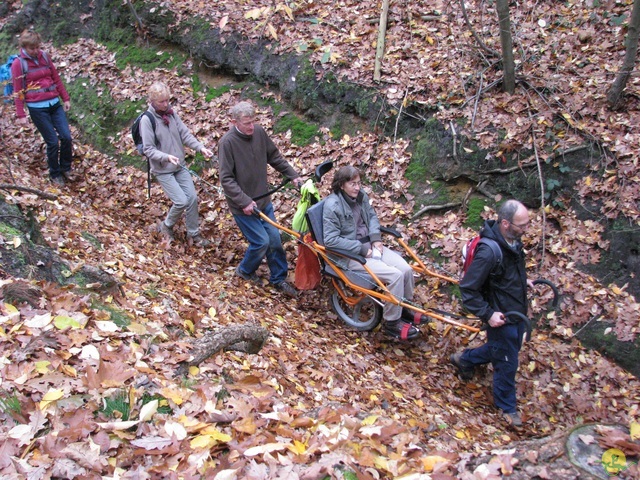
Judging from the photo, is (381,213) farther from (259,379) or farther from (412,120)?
(259,379)

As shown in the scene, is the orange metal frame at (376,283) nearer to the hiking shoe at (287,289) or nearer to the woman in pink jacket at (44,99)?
the hiking shoe at (287,289)

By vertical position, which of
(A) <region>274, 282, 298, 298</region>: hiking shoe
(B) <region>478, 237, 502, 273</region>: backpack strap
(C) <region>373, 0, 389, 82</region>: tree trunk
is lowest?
(A) <region>274, 282, 298, 298</region>: hiking shoe

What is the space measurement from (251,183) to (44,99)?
4.03 m

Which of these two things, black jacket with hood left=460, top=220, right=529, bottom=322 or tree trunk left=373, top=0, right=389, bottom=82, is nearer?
black jacket with hood left=460, top=220, right=529, bottom=322

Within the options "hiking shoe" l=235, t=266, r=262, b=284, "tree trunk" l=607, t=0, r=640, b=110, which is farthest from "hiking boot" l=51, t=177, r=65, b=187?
"tree trunk" l=607, t=0, r=640, b=110

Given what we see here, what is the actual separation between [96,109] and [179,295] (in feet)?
23.2

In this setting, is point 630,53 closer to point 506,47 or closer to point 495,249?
point 506,47

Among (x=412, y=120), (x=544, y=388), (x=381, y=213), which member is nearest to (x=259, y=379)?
(x=544, y=388)

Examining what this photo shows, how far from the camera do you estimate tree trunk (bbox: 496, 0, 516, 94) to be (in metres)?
6.95

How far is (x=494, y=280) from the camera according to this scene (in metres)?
4.80

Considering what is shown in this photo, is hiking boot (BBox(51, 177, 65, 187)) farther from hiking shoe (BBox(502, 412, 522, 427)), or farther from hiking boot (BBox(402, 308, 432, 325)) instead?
hiking shoe (BBox(502, 412, 522, 427))

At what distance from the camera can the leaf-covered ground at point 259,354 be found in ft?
9.35

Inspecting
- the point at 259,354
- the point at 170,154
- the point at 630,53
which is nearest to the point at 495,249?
the point at 259,354

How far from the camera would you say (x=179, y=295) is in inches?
211
